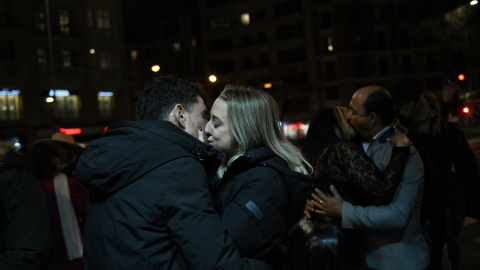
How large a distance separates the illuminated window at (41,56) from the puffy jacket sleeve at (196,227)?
38088 millimetres

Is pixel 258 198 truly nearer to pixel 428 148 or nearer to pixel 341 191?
pixel 341 191

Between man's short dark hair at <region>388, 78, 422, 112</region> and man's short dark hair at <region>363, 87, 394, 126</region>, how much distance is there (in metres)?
1.01

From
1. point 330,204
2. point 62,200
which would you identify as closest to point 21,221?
point 62,200

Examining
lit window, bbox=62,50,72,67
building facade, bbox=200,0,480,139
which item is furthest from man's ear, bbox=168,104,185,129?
building facade, bbox=200,0,480,139

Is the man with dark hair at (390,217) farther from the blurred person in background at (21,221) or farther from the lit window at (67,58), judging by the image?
the lit window at (67,58)

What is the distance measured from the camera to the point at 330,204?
308 cm

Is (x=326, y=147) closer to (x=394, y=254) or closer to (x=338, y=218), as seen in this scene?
(x=338, y=218)

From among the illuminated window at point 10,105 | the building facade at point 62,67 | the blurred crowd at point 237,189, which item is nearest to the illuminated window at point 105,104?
the building facade at point 62,67

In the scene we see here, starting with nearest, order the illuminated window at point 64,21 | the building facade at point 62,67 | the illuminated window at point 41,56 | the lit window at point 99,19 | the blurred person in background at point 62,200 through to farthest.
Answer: the blurred person in background at point 62,200
the building facade at point 62,67
the illuminated window at point 41,56
the illuminated window at point 64,21
the lit window at point 99,19

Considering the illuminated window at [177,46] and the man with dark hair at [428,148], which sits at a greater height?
the illuminated window at [177,46]

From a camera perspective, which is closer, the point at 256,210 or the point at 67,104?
the point at 256,210

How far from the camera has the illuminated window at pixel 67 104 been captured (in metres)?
36.6

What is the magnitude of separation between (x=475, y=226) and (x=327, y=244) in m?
5.46

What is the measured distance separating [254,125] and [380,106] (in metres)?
1.40
